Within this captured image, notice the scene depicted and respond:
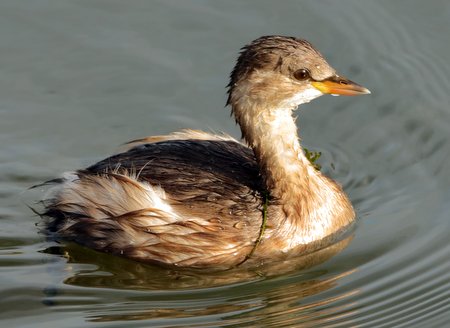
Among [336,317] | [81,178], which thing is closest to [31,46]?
[81,178]

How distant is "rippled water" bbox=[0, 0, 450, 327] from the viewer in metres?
7.52

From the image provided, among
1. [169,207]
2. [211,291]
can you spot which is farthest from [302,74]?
[211,291]

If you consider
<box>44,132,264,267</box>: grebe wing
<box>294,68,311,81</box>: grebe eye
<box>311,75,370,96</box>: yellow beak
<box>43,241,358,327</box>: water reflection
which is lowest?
<box>43,241,358,327</box>: water reflection

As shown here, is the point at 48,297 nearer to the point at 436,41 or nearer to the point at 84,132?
the point at 84,132

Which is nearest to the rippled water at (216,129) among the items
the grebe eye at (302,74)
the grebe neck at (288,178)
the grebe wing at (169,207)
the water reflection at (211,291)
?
the water reflection at (211,291)

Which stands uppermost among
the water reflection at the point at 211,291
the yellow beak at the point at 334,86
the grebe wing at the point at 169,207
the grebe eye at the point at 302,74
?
the grebe eye at the point at 302,74

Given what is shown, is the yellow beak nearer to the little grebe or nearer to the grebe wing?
the little grebe

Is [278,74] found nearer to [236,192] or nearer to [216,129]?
[236,192]

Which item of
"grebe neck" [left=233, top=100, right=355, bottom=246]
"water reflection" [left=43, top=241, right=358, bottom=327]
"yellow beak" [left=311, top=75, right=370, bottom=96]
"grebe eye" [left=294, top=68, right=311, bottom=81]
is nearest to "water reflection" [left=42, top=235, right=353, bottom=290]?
"water reflection" [left=43, top=241, right=358, bottom=327]

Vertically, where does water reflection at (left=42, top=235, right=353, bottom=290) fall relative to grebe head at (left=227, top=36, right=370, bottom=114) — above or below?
below

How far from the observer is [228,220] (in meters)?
8.03

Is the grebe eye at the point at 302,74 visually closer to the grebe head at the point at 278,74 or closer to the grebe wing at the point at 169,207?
the grebe head at the point at 278,74

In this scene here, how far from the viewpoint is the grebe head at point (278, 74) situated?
26.0ft

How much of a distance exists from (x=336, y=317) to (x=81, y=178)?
2439 mm
